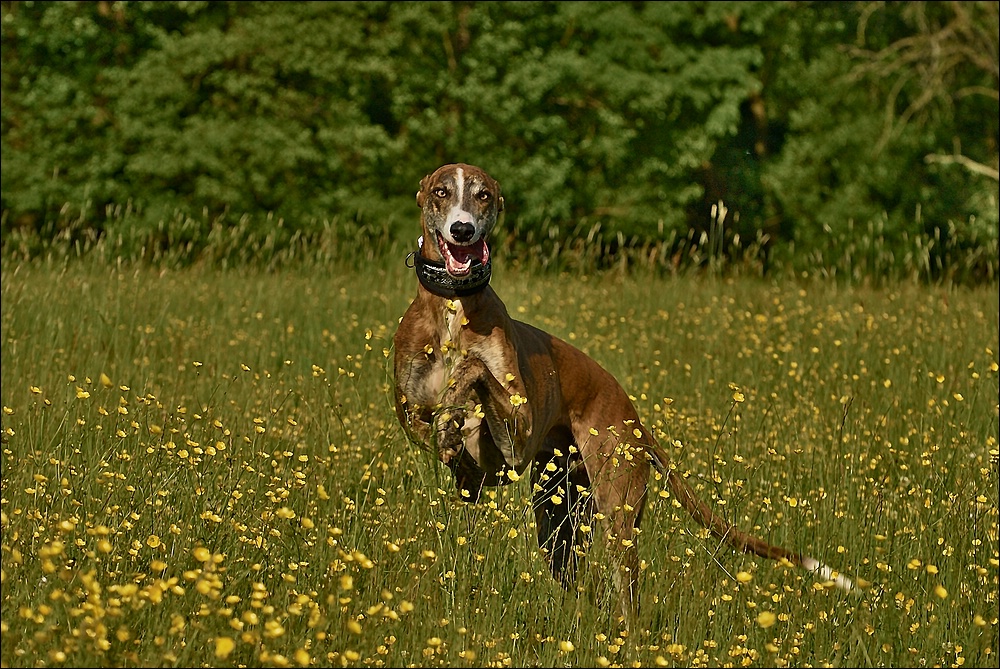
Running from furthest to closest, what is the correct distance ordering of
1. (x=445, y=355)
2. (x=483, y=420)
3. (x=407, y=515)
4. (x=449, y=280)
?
(x=483, y=420), (x=449, y=280), (x=445, y=355), (x=407, y=515)

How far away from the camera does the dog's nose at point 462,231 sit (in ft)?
15.0

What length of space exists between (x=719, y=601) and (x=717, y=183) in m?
19.3

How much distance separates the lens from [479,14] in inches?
762

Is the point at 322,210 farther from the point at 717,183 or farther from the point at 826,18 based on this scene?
the point at 826,18

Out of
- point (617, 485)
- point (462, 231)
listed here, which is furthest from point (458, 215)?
point (617, 485)

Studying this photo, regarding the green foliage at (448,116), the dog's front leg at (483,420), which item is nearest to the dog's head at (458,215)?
the dog's front leg at (483,420)

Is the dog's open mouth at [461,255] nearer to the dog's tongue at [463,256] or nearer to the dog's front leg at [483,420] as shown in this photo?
the dog's tongue at [463,256]

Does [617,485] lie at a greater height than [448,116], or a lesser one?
lesser

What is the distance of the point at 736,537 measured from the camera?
4.41 meters

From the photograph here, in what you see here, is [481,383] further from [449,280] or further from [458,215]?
[458,215]

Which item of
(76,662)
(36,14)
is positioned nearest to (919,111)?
(36,14)

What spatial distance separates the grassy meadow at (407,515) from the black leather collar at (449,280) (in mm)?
565

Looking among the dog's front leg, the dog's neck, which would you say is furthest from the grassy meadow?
the dog's neck

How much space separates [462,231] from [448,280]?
0.20 meters
